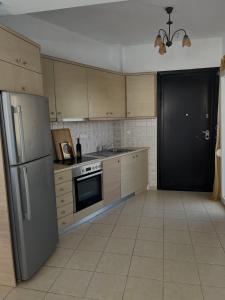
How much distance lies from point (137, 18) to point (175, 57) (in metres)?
1.30

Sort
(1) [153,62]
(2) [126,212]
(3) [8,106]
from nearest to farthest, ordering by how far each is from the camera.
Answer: (3) [8,106]
(2) [126,212]
(1) [153,62]

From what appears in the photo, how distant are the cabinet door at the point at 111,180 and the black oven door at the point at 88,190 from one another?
12 cm

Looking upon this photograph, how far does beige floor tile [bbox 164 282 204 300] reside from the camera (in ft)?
5.94

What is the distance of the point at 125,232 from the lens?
288 cm

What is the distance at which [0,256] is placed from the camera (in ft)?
6.44

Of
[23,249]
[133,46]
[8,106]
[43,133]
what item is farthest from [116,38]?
[23,249]

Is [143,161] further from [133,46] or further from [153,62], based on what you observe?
[133,46]

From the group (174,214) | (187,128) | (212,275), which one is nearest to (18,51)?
(212,275)

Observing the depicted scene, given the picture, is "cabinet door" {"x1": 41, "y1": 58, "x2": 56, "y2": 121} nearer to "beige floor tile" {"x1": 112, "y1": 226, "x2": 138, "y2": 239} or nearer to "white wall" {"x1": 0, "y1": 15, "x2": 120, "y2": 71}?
"white wall" {"x1": 0, "y1": 15, "x2": 120, "y2": 71}

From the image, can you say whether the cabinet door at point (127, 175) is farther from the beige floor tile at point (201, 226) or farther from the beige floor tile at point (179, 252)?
the beige floor tile at point (179, 252)

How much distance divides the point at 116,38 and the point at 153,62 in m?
0.81

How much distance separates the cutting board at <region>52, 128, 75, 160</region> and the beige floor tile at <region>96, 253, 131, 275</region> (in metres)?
1.54

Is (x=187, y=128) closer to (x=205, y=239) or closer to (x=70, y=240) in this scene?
(x=205, y=239)

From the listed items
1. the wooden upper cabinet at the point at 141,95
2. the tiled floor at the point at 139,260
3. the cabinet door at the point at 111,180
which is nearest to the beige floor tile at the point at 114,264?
the tiled floor at the point at 139,260
